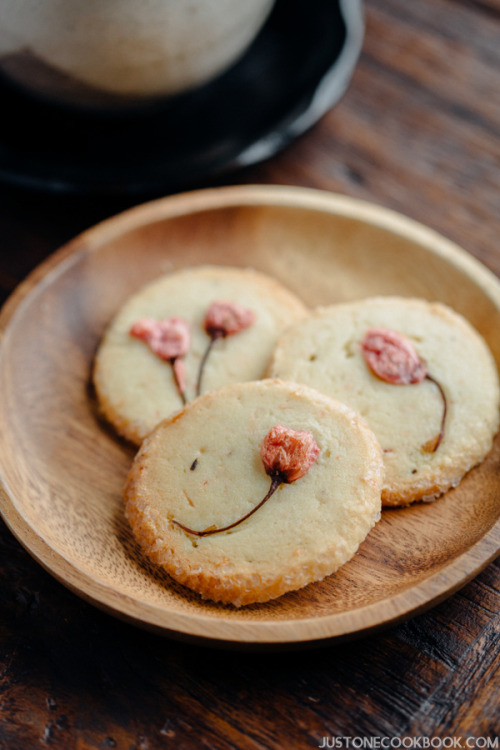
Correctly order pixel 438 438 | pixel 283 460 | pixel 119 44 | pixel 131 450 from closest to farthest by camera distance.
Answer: pixel 283 460 < pixel 438 438 < pixel 131 450 < pixel 119 44

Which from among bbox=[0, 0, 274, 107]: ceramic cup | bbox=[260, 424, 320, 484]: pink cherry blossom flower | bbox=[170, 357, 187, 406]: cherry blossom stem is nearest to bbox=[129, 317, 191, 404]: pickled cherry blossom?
bbox=[170, 357, 187, 406]: cherry blossom stem

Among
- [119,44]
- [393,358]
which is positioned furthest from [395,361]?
[119,44]

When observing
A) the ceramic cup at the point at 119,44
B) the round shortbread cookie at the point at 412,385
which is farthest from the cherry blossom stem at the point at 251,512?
the ceramic cup at the point at 119,44

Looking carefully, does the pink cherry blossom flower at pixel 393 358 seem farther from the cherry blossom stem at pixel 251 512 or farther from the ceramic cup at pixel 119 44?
the ceramic cup at pixel 119 44

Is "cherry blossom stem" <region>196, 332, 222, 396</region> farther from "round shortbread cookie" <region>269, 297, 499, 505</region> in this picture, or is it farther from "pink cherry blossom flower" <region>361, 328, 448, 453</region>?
"pink cherry blossom flower" <region>361, 328, 448, 453</region>

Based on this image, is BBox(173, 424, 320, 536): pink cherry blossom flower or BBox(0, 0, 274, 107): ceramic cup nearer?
BBox(173, 424, 320, 536): pink cherry blossom flower

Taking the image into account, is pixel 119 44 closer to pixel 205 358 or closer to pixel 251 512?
pixel 205 358
